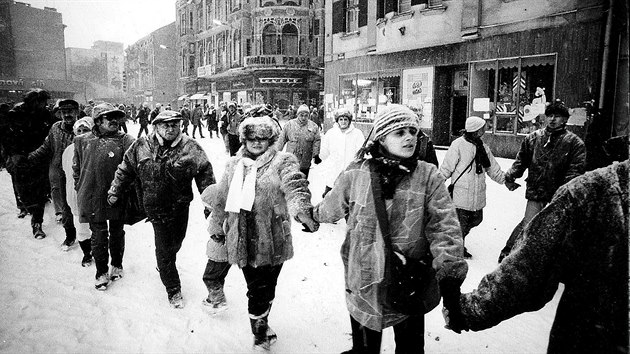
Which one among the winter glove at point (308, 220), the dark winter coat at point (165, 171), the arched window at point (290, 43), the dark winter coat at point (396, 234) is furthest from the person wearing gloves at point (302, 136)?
the arched window at point (290, 43)

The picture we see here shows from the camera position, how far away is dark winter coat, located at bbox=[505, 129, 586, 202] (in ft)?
14.3

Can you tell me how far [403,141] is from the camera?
2412mm

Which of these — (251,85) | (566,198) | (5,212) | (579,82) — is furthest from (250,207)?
(251,85)

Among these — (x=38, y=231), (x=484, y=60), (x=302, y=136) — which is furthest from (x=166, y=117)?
(x=484, y=60)

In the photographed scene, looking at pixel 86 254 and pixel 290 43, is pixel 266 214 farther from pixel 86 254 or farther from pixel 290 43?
pixel 290 43

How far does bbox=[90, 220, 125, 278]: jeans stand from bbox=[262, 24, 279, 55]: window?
31.4 meters

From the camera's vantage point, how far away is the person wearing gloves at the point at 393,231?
2260 mm

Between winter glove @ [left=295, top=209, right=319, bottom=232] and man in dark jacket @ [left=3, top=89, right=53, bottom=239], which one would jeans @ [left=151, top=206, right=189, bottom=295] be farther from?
man in dark jacket @ [left=3, top=89, right=53, bottom=239]

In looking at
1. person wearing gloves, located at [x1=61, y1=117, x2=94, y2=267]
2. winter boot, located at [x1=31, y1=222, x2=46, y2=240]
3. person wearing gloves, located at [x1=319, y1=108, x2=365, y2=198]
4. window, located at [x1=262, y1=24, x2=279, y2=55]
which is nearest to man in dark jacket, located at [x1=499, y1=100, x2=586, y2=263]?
person wearing gloves, located at [x1=319, y1=108, x2=365, y2=198]

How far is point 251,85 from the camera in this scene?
35.0 meters

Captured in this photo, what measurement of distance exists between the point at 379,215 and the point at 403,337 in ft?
2.44

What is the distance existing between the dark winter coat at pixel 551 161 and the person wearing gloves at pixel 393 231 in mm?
2804

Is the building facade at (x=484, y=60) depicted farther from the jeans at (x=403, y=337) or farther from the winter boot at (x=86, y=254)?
the winter boot at (x=86, y=254)

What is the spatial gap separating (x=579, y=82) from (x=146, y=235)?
38.6 ft
